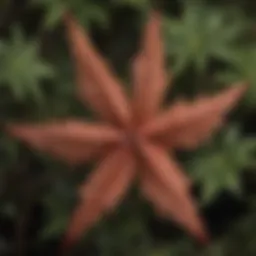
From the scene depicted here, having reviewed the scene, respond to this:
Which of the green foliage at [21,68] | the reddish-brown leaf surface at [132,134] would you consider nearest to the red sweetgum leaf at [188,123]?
the reddish-brown leaf surface at [132,134]

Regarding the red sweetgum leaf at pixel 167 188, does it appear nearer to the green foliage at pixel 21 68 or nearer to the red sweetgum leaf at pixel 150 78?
the red sweetgum leaf at pixel 150 78

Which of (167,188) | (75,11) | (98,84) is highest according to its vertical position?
(75,11)

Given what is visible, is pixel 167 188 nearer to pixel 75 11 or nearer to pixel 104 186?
pixel 104 186

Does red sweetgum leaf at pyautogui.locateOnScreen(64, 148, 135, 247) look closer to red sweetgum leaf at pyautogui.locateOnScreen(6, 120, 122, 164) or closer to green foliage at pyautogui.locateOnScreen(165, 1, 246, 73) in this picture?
red sweetgum leaf at pyautogui.locateOnScreen(6, 120, 122, 164)

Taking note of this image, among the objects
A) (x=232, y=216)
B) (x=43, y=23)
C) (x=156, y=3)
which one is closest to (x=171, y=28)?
(x=156, y=3)

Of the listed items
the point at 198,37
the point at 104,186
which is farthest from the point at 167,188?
the point at 198,37

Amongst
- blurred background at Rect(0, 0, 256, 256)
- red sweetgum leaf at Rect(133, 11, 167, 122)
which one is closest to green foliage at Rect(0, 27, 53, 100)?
blurred background at Rect(0, 0, 256, 256)
